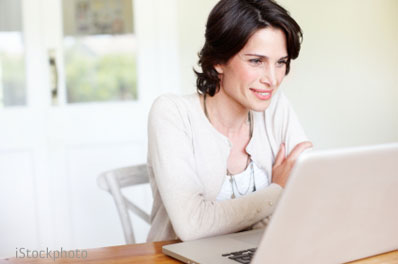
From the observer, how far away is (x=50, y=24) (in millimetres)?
2977

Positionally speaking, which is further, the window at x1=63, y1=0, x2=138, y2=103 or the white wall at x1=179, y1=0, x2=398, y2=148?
the white wall at x1=179, y1=0, x2=398, y2=148

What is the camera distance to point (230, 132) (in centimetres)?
182

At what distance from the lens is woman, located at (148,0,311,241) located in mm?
1498

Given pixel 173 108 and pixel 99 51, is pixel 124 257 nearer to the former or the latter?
pixel 173 108

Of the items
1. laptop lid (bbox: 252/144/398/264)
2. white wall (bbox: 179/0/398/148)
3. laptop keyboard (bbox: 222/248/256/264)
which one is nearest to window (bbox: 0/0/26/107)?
white wall (bbox: 179/0/398/148)

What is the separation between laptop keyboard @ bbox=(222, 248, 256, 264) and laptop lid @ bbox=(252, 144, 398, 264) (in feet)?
0.57

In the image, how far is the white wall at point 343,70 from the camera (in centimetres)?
315

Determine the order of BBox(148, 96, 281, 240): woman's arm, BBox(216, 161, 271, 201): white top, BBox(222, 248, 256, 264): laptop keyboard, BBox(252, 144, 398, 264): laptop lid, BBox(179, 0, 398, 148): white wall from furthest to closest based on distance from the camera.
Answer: BBox(179, 0, 398, 148): white wall → BBox(216, 161, 271, 201): white top → BBox(148, 96, 281, 240): woman's arm → BBox(222, 248, 256, 264): laptop keyboard → BBox(252, 144, 398, 264): laptop lid

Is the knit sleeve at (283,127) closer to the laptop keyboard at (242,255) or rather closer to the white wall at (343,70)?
the laptop keyboard at (242,255)

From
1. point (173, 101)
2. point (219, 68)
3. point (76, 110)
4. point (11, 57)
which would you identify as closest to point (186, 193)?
point (173, 101)

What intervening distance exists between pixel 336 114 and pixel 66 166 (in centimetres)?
154

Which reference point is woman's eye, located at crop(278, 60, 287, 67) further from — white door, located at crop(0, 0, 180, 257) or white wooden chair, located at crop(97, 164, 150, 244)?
white door, located at crop(0, 0, 180, 257)

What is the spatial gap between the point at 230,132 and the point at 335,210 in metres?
0.90

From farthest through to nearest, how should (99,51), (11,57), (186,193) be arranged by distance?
(99,51)
(11,57)
(186,193)
